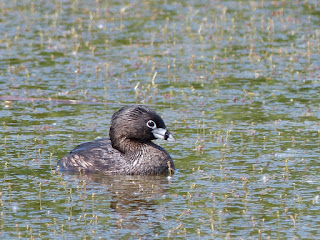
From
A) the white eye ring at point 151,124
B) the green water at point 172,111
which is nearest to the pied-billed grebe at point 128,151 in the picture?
the white eye ring at point 151,124

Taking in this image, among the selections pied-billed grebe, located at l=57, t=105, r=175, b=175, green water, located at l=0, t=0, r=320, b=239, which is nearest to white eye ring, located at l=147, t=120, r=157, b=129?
pied-billed grebe, located at l=57, t=105, r=175, b=175

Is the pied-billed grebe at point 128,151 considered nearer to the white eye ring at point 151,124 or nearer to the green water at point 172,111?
the white eye ring at point 151,124

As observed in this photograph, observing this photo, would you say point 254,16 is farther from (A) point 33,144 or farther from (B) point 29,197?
(B) point 29,197

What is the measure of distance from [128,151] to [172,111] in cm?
437

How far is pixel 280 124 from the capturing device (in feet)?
64.4

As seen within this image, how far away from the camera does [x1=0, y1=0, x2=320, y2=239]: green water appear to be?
44.0 feet

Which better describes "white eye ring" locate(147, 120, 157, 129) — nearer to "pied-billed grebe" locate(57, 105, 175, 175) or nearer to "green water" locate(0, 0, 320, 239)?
"pied-billed grebe" locate(57, 105, 175, 175)

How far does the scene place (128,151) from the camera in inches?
666

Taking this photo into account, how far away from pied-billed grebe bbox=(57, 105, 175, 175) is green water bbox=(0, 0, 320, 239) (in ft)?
1.17

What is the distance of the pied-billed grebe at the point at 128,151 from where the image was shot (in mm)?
16578

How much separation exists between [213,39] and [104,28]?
13.0 ft

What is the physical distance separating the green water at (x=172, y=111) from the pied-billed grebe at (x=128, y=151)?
14.0 inches

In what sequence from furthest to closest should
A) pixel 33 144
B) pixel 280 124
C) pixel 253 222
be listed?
pixel 280 124
pixel 33 144
pixel 253 222

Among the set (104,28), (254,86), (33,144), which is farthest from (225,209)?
(104,28)
